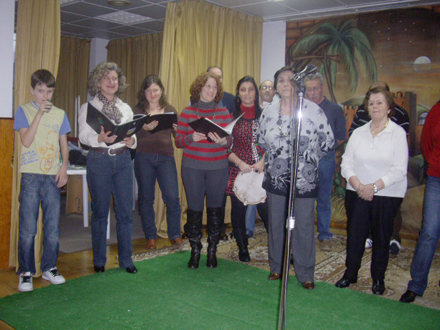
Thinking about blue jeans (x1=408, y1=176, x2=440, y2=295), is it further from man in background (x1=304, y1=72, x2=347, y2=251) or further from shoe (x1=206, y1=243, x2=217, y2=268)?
shoe (x1=206, y1=243, x2=217, y2=268)

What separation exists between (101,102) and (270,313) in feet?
6.25

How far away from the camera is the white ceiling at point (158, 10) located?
4.73m

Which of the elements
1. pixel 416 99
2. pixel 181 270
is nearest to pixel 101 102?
pixel 181 270

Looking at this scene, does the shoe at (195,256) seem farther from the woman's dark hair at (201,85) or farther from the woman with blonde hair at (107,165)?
the woman's dark hair at (201,85)

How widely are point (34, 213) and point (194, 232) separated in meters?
1.19

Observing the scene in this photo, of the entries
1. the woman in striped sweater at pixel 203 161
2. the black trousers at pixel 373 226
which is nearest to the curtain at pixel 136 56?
the woman in striped sweater at pixel 203 161

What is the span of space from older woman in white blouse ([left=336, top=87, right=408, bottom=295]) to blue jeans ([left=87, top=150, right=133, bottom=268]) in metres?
1.62

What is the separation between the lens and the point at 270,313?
2.57 metres

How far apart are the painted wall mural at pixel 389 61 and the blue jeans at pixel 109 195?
2830 millimetres

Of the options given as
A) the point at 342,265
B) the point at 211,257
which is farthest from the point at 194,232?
the point at 342,265

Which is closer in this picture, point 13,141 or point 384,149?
point 384,149

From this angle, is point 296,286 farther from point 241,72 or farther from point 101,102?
point 241,72

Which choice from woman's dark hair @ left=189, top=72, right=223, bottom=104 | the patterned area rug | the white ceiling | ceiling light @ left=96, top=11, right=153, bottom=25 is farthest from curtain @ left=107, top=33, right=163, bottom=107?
woman's dark hair @ left=189, top=72, right=223, bottom=104

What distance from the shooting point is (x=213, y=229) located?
3.38m
